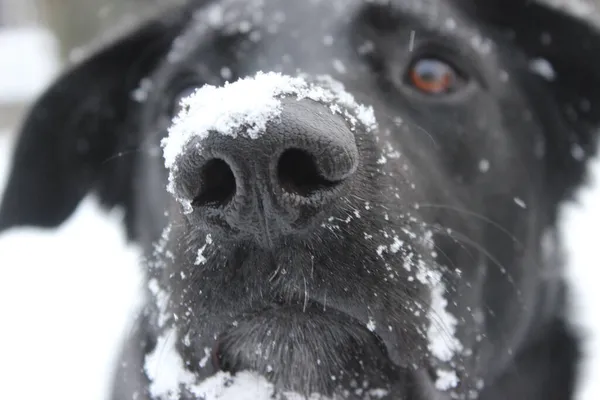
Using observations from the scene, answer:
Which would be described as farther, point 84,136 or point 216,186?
point 84,136

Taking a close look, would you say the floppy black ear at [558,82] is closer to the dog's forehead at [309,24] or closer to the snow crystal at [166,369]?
the dog's forehead at [309,24]

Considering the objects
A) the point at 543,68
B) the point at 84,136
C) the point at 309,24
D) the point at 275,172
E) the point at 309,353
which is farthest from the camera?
the point at 84,136

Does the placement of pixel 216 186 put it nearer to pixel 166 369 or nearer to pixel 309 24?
pixel 166 369

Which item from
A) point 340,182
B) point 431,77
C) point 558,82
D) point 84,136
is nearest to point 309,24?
point 431,77

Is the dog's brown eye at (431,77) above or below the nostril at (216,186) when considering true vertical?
above

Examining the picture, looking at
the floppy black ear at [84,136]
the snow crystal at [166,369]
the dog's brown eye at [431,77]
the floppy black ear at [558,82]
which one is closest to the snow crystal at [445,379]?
the snow crystal at [166,369]

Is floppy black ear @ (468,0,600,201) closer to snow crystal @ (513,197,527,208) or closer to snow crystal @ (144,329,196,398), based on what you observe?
snow crystal @ (513,197,527,208)


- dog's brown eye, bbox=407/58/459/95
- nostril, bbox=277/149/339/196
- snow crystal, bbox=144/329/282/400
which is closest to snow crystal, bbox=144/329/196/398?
snow crystal, bbox=144/329/282/400
